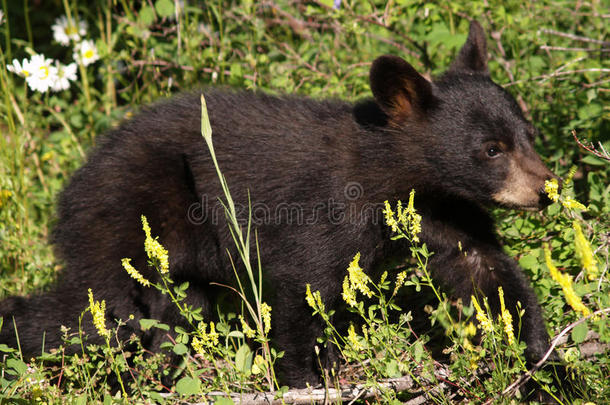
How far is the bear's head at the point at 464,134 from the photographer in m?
3.52

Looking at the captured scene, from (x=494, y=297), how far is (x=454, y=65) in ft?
4.52

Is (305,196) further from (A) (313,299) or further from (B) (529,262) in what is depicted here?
(B) (529,262)

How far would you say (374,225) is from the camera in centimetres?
362

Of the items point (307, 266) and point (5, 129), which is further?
point (5, 129)

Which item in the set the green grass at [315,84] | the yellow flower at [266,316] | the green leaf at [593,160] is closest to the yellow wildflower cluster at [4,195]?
Result: the green grass at [315,84]

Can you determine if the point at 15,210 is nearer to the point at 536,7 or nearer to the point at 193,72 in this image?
the point at 193,72

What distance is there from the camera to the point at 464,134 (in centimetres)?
355

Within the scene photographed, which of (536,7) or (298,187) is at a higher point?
(536,7)

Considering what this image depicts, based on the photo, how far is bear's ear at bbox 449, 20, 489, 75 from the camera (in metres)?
4.09

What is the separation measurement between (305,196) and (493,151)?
3.24 feet

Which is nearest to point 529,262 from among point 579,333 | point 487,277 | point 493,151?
point 487,277

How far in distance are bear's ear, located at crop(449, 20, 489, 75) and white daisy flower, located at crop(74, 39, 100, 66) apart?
3.21 metres

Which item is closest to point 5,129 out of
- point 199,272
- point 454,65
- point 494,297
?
point 199,272

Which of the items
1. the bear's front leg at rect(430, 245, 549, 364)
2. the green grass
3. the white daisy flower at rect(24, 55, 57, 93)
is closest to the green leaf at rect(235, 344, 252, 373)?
the green grass
